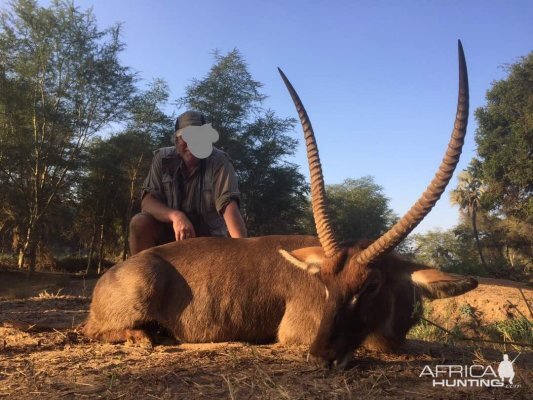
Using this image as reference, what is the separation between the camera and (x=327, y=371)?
8.96 ft

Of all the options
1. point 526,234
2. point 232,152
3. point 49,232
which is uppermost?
point 232,152

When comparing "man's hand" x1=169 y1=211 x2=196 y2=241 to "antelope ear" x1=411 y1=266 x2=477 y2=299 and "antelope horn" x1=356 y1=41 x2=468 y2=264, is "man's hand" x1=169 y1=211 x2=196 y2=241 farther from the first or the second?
"antelope ear" x1=411 y1=266 x2=477 y2=299

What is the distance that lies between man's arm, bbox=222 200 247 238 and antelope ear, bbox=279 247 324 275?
1.42m

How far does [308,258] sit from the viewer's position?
340cm

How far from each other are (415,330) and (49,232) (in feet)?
69.1

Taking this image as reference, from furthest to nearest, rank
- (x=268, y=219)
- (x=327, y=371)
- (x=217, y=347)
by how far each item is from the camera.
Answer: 1. (x=268, y=219)
2. (x=217, y=347)
3. (x=327, y=371)

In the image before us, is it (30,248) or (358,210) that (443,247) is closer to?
(358,210)

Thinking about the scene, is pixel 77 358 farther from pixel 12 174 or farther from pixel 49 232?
pixel 49 232

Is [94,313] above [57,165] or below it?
below

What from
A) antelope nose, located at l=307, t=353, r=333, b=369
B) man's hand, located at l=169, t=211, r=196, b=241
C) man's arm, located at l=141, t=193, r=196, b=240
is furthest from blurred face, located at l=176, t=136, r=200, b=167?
antelope nose, located at l=307, t=353, r=333, b=369

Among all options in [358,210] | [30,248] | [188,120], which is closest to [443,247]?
[358,210]

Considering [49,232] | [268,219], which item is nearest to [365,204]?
[268,219]

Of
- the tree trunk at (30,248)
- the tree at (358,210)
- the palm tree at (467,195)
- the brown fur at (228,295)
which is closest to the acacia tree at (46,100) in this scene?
the tree trunk at (30,248)

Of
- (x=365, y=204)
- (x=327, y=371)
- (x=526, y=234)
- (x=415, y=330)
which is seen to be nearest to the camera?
(x=327, y=371)
